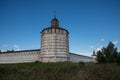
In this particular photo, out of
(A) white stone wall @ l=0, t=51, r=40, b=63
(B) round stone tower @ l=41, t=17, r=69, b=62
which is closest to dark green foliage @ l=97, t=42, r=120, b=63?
(B) round stone tower @ l=41, t=17, r=69, b=62

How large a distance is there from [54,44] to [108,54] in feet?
47.2

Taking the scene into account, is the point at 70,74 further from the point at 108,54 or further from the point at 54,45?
the point at 54,45

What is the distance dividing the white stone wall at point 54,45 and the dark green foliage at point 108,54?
10.5 m

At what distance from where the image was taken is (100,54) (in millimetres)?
33188

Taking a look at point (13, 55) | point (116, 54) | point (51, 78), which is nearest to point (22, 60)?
point (13, 55)

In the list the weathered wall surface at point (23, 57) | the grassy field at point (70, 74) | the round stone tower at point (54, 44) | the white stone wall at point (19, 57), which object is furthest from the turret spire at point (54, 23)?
the grassy field at point (70, 74)

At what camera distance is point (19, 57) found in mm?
51156

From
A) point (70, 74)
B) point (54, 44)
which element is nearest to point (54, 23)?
point (54, 44)

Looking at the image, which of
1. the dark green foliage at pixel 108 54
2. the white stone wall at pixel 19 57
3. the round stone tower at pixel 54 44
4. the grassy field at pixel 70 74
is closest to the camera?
the grassy field at pixel 70 74

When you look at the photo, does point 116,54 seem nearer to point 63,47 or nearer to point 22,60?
point 63,47

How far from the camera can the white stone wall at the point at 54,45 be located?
129 feet

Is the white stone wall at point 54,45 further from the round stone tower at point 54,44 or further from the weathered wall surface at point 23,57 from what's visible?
the weathered wall surface at point 23,57

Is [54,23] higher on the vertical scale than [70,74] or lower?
higher

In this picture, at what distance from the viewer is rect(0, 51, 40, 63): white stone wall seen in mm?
47191
